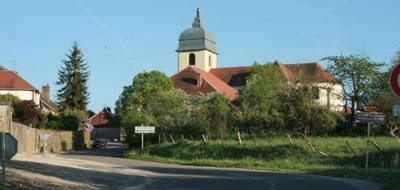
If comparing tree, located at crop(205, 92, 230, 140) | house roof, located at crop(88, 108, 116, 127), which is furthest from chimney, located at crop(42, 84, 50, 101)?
tree, located at crop(205, 92, 230, 140)

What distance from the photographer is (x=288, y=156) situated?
144ft

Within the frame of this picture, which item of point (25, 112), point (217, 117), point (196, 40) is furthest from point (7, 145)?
point (196, 40)

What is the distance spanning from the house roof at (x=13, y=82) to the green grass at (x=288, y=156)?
4664 cm

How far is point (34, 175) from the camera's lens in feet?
75.8

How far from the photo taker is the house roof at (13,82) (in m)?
99.3

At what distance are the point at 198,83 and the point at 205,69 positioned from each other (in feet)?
79.3

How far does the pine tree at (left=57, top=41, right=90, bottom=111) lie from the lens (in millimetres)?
102938

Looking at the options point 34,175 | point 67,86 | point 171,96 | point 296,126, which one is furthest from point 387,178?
point 67,86

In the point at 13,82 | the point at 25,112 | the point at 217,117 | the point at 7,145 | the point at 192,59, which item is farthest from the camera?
the point at 192,59

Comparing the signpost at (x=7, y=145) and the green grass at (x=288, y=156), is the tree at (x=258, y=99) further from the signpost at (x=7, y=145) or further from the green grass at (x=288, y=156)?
the signpost at (x=7, y=145)

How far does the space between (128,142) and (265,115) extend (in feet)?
48.5

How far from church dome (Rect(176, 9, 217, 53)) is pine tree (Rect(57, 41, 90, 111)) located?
35773 mm

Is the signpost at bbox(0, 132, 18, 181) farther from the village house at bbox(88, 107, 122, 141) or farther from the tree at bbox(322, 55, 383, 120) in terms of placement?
the village house at bbox(88, 107, 122, 141)

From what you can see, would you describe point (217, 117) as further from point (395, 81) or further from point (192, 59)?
point (192, 59)
